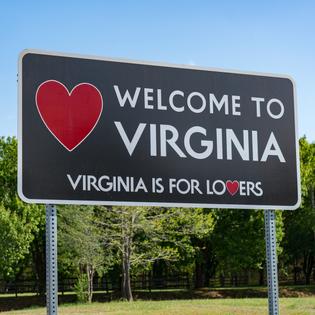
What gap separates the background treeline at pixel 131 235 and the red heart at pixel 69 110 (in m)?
23.5

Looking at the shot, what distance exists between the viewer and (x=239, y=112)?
481cm

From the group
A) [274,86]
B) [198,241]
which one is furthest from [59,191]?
[198,241]

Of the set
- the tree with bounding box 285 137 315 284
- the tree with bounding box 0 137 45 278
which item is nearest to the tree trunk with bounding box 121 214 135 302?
the tree with bounding box 0 137 45 278

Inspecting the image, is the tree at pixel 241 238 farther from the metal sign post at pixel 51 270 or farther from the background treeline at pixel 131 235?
the metal sign post at pixel 51 270

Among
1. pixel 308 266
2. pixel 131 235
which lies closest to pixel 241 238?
pixel 131 235

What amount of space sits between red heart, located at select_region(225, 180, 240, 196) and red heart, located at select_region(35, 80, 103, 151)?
1073mm

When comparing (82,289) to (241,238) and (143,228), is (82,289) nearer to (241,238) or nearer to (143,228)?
(143,228)

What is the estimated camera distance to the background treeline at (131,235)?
94.4 feet

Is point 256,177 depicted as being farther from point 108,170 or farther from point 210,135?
point 108,170

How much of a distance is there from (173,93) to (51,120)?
921 millimetres

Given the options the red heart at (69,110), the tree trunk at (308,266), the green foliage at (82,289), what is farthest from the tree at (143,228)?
the red heart at (69,110)

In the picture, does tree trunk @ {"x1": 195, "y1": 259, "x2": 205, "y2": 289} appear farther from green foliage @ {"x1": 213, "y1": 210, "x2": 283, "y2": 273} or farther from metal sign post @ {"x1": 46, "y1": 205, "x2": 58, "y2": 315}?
metal sign post @ {"x1": 46, "y1": 205, "x2": 58, "y2": 315}

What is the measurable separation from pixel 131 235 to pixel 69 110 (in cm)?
2458

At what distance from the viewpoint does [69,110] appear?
4336mm
